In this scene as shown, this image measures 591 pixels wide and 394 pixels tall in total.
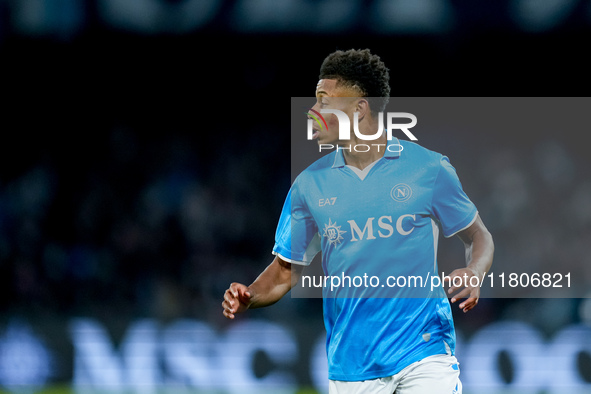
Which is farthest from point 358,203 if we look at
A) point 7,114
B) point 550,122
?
point 7,114

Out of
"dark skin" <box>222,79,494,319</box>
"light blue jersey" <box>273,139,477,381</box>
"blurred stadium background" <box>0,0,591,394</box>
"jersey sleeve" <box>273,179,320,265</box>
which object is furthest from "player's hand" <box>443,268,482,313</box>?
"blurred stadium background" <box>0,0,591,394</box>

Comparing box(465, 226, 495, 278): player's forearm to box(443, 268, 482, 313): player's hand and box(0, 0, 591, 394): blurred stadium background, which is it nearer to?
box(443, 268, 482, 313): player's hand

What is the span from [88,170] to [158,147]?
981 millimetres

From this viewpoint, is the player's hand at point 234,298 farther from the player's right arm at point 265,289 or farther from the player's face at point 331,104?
the player's face at point 331,104

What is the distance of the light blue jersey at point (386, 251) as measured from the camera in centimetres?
401

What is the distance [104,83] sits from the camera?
38.0 ft

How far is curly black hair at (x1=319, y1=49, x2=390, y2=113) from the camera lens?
434 centimetres

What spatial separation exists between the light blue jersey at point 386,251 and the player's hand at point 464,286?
0.98ft

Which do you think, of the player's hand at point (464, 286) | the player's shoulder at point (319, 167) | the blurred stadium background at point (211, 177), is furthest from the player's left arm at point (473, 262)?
the blurred stadium background at point (211, 177)

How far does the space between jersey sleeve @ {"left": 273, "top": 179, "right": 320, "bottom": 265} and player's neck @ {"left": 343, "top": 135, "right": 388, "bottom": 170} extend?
321 mm

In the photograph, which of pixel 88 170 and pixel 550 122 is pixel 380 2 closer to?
pixel 550 122

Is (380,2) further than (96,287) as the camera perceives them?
Yes

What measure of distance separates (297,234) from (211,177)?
6.77 m

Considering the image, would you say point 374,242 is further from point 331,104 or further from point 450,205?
point 331,104
